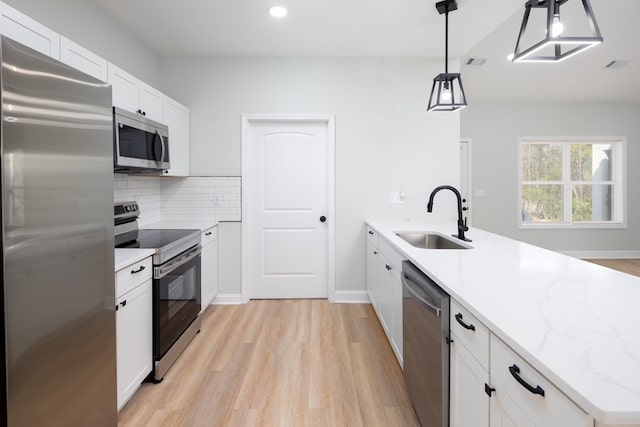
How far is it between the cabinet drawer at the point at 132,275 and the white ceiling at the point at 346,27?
2011 millimetres

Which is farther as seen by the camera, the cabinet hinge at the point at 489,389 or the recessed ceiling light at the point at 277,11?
the recessed ceiling light at the point at 277,11

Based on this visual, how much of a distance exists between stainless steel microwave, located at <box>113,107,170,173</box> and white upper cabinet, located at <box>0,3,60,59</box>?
0.51m

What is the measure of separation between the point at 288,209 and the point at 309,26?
1.83 metres

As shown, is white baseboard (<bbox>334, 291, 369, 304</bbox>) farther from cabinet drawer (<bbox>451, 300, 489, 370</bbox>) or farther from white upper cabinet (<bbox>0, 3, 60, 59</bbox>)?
white upper cabinet (<bbox>0, 3, 60, 59</bbox>)

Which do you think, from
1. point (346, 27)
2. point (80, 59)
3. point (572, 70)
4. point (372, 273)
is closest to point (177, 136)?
point (80, 59)

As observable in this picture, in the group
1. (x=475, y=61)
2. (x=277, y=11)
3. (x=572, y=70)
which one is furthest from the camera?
(x=572, y=70)

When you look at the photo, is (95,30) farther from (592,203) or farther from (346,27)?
(592,203)

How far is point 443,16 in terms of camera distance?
9.34ft

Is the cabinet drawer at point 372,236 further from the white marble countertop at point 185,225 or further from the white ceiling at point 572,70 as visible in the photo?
the white ceiling at point 572,70

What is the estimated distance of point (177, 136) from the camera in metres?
3.38

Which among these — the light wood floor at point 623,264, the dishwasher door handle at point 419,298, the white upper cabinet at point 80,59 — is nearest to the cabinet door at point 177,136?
the white upper cabinet at point 80,59

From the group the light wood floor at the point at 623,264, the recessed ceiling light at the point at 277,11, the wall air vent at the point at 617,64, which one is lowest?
the light wood floor at the point at 623,264

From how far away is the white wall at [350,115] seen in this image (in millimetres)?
3703

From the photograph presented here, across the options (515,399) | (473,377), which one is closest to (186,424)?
(473,377)
